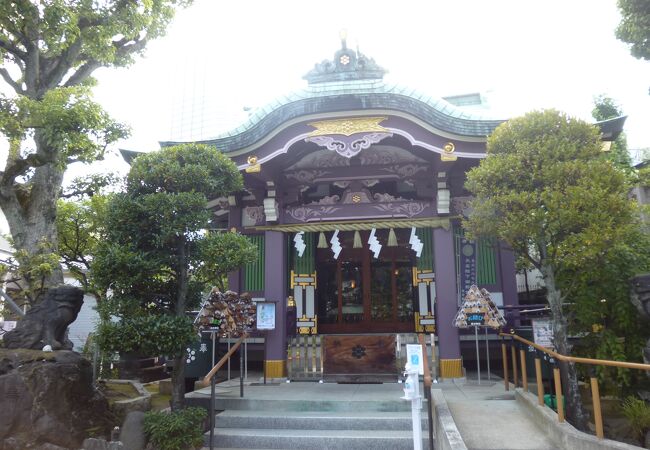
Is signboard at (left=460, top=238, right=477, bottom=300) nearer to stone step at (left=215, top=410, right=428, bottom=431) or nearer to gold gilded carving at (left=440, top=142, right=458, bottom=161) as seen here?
gold gilded carving at (left=440, top=142, right=458, bottom=161)

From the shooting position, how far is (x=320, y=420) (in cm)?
643

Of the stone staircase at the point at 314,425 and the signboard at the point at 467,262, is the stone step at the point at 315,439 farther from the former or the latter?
the signboard at the point at 467,262

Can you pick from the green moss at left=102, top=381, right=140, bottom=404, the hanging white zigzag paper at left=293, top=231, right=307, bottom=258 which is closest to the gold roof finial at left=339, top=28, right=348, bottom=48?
the hanging white zigzag paper at left=293, top=231, right=307, bottom=258

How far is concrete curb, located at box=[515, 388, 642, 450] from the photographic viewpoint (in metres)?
4.30

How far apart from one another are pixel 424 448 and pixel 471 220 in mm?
3029

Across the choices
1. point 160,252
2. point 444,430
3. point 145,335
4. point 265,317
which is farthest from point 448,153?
point 145,335

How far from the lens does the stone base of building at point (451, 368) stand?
862 centimetres

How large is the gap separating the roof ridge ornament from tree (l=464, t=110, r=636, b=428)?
4.67m

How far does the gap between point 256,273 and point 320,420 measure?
181 inches

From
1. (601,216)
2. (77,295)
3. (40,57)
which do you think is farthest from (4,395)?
(601,216)

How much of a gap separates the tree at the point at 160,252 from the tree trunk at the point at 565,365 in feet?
A: 13.3

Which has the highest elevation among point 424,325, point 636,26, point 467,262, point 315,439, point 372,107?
point 636,26

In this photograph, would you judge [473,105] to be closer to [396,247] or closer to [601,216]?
[396,247]

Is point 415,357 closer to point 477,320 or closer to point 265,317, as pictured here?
point 477,320
